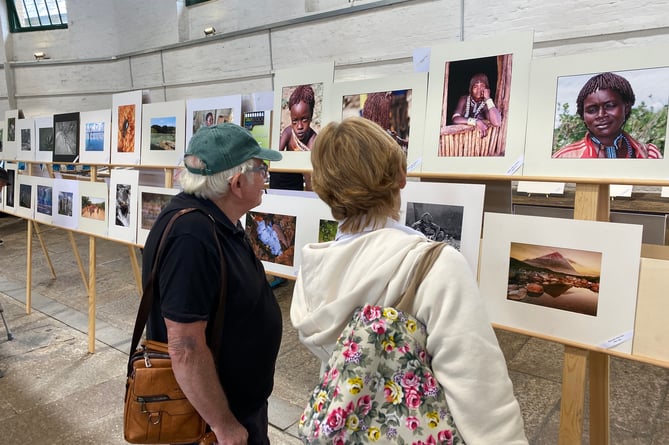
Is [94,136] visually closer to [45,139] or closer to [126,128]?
[126,128]

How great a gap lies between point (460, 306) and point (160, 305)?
0.89 meters

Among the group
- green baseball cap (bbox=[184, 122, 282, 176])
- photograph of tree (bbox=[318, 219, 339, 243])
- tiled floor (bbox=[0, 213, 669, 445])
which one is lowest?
tiled floor (bbox=[0, 213, 669, 445])

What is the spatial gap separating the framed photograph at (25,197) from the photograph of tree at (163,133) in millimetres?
2058

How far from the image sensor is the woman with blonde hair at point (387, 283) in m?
0.93

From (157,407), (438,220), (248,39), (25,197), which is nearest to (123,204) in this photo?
(25,197)

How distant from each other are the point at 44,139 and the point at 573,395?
463 cm

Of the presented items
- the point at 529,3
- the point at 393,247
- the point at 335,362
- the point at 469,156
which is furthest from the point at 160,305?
the point at 529,3

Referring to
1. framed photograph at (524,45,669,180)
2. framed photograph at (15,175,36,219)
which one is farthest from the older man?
framed photograph at (15,175,36,219)

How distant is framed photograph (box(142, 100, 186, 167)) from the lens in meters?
2.99

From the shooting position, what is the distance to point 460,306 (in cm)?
92

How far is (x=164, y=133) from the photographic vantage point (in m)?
3.09

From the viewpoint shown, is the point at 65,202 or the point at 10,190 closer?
the point at 65,202

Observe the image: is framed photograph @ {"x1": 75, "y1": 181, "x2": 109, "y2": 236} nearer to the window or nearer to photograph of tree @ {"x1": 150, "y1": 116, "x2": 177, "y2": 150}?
photograph of tree @ {"x1": 150, "y1": 116, "x2": 177, "y2": 150}

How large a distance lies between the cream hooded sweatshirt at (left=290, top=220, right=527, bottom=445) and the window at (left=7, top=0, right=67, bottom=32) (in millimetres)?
11725
